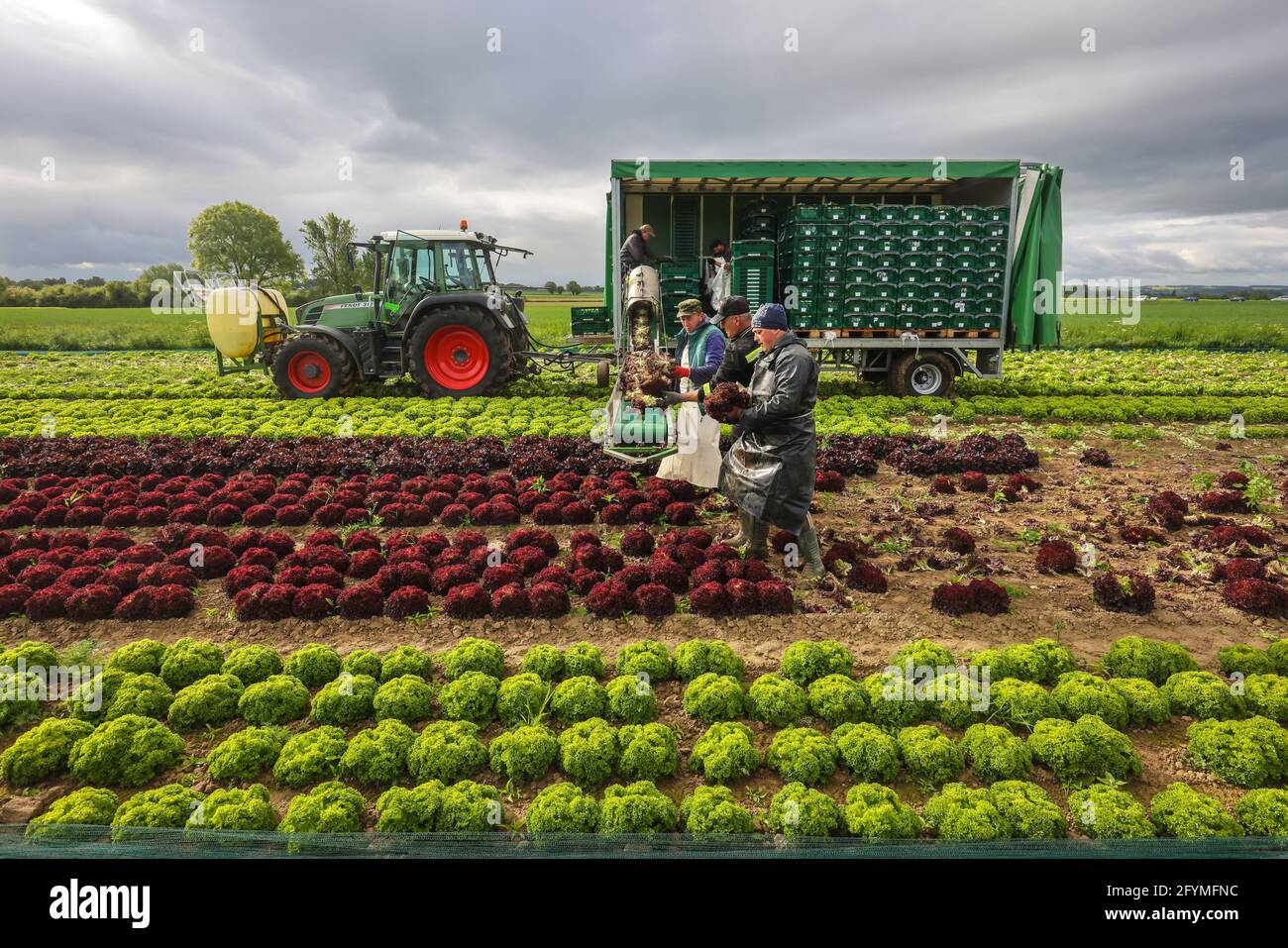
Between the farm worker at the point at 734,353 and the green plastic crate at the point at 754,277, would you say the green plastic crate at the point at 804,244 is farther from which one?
the farm worker at the point at 734,353

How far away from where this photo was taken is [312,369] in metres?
14.6

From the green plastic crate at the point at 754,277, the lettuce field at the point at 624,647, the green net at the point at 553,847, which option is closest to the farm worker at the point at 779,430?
the lettuce field at the point at 624,647

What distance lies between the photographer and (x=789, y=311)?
13570mm

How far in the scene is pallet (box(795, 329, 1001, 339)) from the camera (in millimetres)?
13695

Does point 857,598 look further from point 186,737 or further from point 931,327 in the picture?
point 931,327

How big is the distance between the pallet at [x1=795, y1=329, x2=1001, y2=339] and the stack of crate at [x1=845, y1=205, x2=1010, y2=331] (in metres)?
0.11

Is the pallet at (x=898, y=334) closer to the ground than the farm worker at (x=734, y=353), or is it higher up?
higher up

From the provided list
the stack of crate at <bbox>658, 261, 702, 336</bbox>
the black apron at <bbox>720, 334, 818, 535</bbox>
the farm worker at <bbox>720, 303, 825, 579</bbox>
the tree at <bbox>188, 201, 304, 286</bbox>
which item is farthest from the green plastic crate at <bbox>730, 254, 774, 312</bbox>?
the tree at <bbox>188, 201, 304, 286</bbox>

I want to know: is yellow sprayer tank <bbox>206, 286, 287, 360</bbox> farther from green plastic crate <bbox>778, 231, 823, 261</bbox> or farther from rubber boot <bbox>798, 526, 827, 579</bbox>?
rubber boot <bbox>798, 526, 827, 579</bbox>

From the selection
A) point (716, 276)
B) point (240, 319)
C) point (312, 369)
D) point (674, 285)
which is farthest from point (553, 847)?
point (240, 319)

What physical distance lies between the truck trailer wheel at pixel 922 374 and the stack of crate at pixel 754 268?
308 cm

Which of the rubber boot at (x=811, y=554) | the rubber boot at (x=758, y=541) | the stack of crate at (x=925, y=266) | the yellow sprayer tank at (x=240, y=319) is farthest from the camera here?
the yellow sprayer tank at (x=240, y=319)

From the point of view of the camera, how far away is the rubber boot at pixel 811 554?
6336 mm

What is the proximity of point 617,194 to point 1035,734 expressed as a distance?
37.0 ft
